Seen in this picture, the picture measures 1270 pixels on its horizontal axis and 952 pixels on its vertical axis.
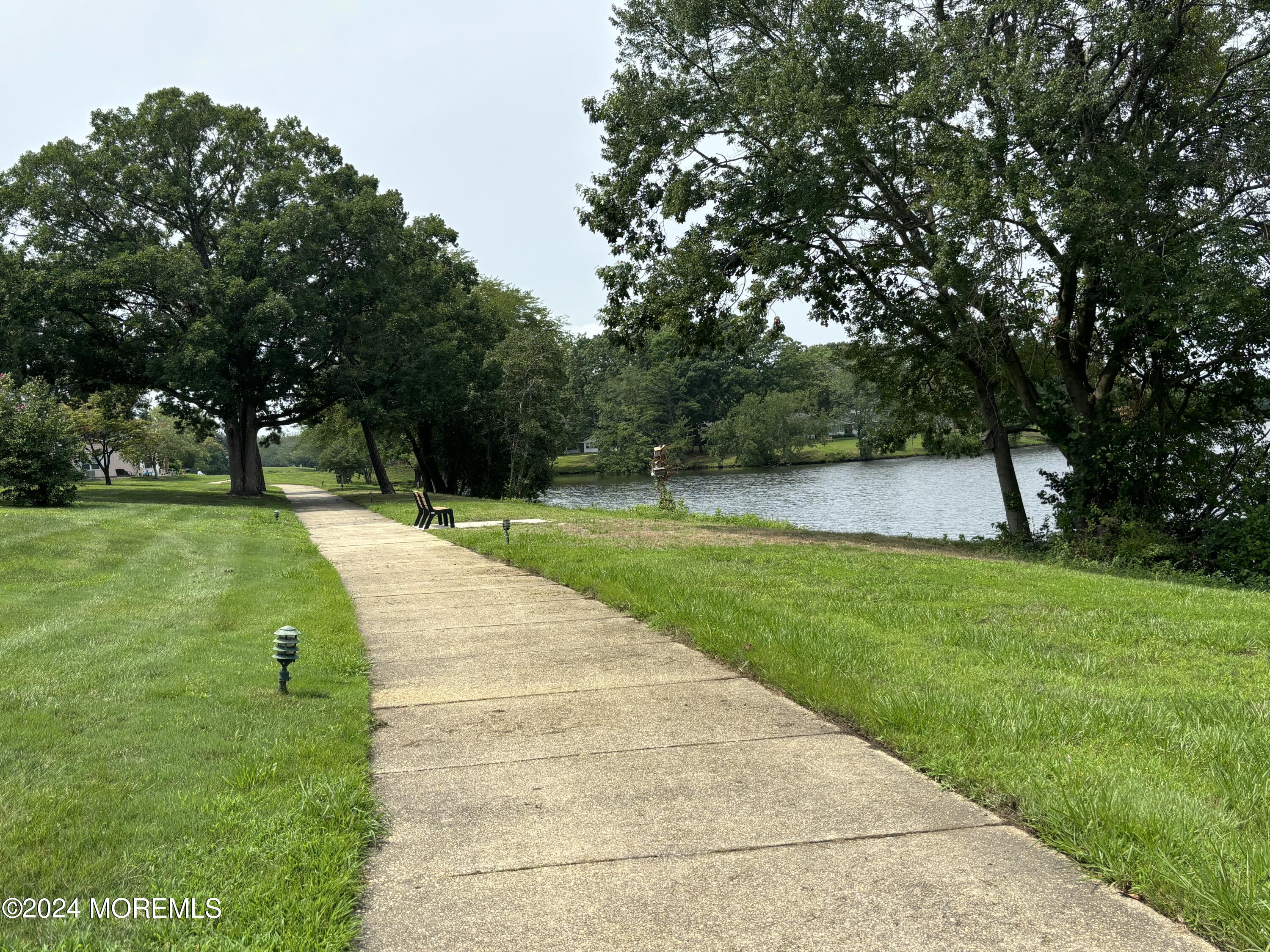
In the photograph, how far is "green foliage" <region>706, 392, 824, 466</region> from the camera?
8662 centimetres

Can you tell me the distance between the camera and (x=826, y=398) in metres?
102

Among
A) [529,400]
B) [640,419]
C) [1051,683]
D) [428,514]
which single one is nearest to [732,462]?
[640,419]

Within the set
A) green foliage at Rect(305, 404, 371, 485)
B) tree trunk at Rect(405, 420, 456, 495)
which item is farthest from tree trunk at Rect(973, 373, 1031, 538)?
green foliage at Rect(305, 404, 371, 485)

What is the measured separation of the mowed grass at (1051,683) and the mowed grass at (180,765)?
269 centimetres

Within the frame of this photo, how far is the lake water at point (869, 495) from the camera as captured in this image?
2811 cm

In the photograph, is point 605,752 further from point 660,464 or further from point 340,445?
point 340,445

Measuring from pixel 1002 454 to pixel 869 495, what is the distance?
20.1 metres

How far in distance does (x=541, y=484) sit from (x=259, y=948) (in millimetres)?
41660

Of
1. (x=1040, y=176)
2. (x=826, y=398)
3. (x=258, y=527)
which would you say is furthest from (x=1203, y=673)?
(x=826, y=398)

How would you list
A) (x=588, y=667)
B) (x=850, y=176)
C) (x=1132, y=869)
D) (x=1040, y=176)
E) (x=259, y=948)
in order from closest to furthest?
(x=259, y=948) → (x=1132, y=869) → (x=588, y=667) → (x=1040, y=176) → (x=850, y=176)

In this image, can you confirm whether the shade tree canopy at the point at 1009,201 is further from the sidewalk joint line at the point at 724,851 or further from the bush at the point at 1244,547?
the sidewalk joint line at the point at 724,851

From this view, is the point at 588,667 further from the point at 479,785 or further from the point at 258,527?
the point at 258,527

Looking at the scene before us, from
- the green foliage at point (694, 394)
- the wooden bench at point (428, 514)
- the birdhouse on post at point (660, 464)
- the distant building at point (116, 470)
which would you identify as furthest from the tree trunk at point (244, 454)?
the distant building at point (116, 470)

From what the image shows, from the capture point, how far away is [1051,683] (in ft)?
18.3
